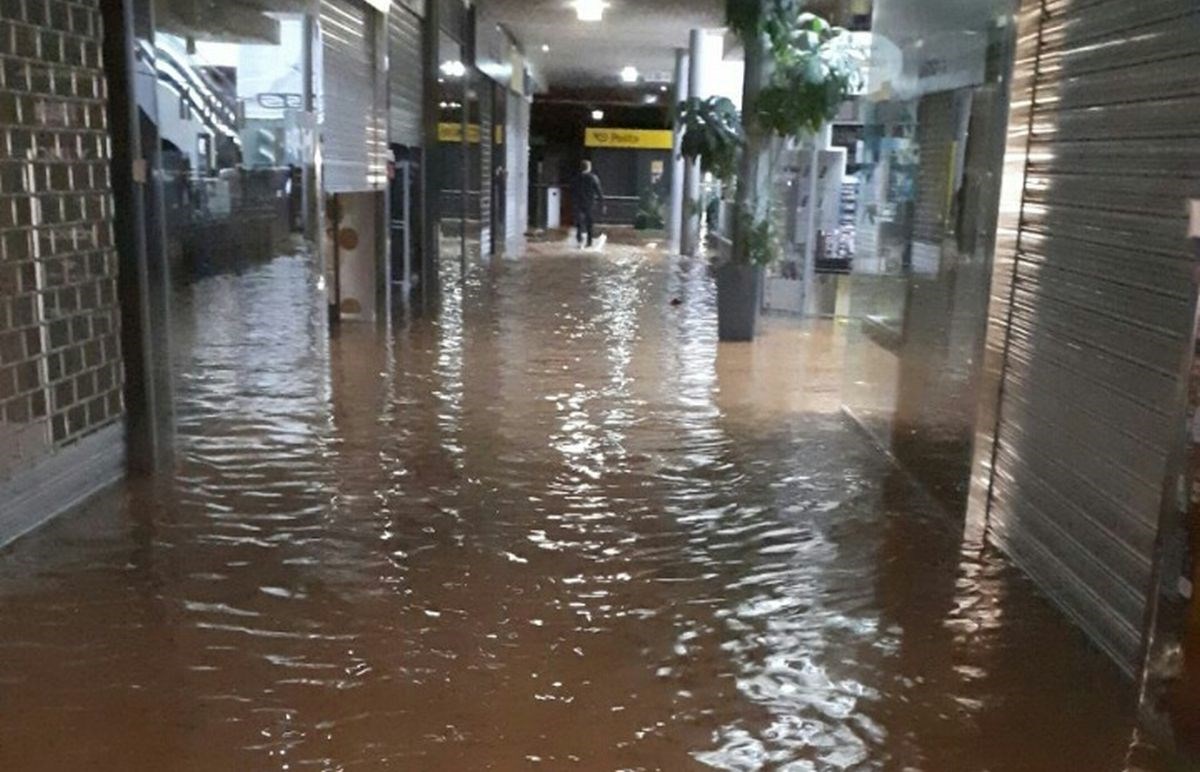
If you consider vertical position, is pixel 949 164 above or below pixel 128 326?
above

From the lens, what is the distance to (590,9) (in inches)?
463

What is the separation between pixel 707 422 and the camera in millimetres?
6027

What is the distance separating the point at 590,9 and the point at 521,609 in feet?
→ 31.0

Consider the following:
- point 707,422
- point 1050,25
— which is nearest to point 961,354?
point 1050,25

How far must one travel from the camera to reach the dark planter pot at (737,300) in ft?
28.2

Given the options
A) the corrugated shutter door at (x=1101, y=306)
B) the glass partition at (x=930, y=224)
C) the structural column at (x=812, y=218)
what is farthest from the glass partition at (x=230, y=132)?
the structural column at (x=812, y=218)

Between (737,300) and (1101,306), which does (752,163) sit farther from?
(1101,306)

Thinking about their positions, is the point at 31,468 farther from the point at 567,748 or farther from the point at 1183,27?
the point at 1183,27

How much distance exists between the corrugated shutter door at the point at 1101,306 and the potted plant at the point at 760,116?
4.40 metres

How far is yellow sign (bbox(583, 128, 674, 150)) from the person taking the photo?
29.1 metres

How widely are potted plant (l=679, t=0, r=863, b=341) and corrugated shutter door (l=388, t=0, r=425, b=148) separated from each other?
7.66 ft

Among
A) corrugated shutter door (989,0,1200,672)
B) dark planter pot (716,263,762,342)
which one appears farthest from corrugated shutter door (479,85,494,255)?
corrugated shutter door (989,0,1200,672)

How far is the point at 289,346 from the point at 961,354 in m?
4.59

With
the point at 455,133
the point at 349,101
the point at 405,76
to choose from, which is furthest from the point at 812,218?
the point at 349,101
